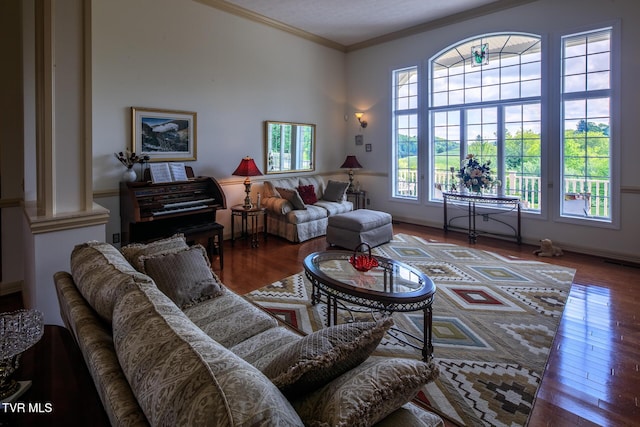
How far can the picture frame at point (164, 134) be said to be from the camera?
442cm

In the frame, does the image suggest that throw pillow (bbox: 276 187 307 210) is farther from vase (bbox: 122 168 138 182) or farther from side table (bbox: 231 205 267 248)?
vase (bbox: 122 168 138 182)

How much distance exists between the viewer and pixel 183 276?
2115 mm

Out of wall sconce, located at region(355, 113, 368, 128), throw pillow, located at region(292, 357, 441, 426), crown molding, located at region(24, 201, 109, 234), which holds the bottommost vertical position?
throw pillow, located at region(292, 357, 441, 426)

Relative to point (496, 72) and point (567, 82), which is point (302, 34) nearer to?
point (496, 72)

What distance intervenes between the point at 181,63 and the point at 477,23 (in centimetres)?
446

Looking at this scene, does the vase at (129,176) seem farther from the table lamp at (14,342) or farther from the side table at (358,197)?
the side table at (358,197)

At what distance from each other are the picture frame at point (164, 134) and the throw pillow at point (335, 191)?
7.90ft

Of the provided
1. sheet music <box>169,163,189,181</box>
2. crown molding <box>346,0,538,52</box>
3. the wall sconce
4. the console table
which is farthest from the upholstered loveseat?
crown molding <box>346,0,538,52</box>

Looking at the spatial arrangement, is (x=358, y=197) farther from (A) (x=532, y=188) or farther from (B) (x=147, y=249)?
(B) (x=147, y=249)

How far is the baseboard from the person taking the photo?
3434 mm

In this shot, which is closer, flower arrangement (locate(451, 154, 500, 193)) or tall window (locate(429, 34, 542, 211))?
tall window (locate(429, 34, 542, 211))

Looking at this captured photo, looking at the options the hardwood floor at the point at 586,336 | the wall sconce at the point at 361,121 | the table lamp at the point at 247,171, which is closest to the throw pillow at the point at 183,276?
the hardwood floor at the point at 586,336

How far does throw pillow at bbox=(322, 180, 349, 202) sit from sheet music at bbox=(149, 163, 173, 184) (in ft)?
9.36

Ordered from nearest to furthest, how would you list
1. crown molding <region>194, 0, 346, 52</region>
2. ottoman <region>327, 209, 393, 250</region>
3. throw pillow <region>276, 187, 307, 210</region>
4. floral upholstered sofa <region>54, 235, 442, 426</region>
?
floral upholstered sofa <region>54, 235, 442, 426</region> → ottoman <region>327, 209, 393, 250</region> → crown molding <region>194, 0, 346, 52</region> → throw pillow <region>276, 187, 307, 210</region>
